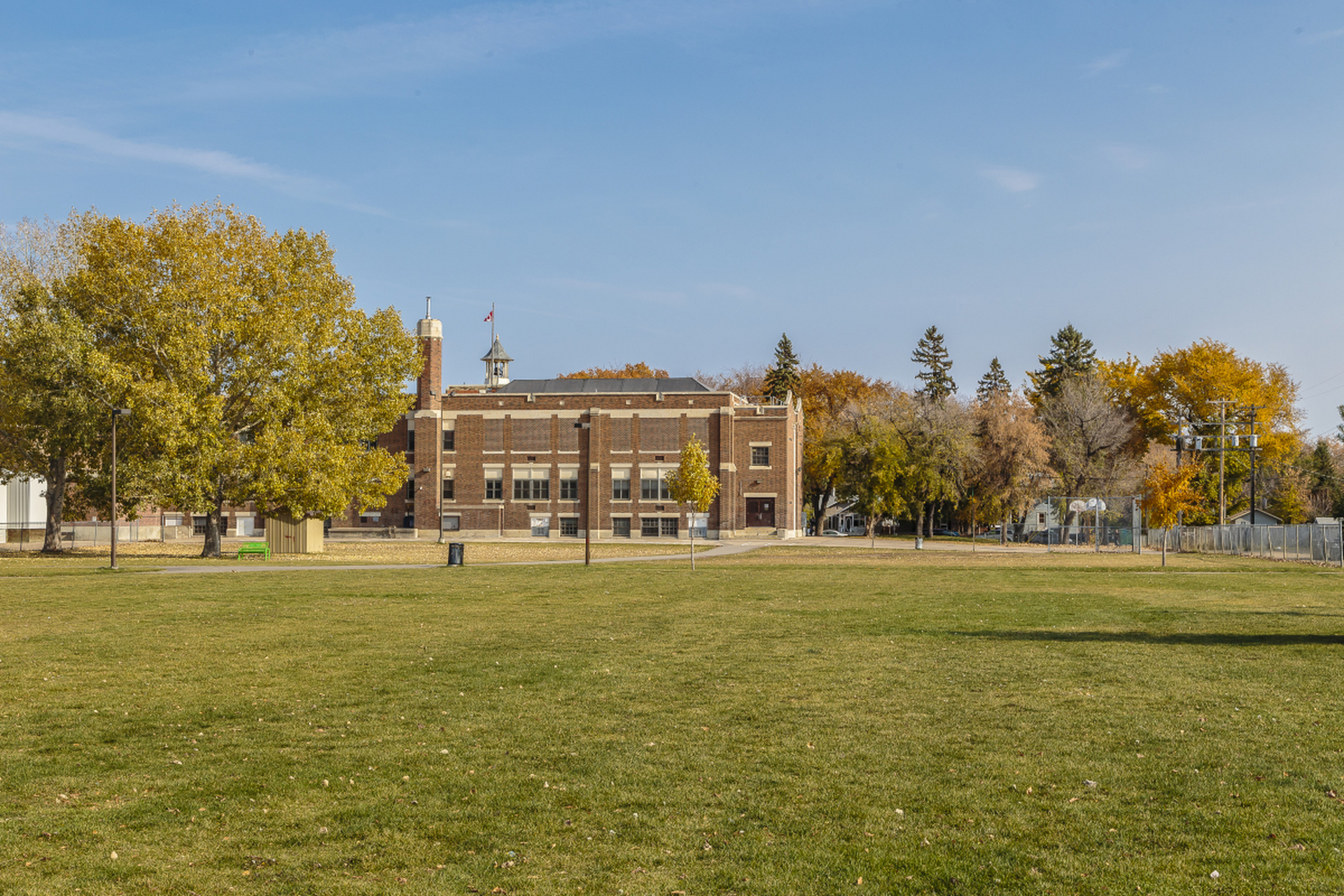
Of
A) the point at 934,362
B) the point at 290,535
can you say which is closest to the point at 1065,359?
the point at 934,362

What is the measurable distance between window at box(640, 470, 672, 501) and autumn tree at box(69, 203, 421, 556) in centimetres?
3841

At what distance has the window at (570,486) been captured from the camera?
89750mm

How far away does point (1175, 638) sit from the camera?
1848 cm

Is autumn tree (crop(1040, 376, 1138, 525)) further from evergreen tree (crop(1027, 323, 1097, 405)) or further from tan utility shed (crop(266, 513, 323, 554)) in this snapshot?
tan utility shed (crop(266, 513, 323, 554))

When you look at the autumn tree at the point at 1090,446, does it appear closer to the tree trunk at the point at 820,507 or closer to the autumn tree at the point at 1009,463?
the autumn tree at the point at 1009,463

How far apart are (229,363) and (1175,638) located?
140 ft

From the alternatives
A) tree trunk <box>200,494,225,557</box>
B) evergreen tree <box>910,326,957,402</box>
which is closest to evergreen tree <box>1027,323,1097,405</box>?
evergreen tree <box>910,326,957,402</box>

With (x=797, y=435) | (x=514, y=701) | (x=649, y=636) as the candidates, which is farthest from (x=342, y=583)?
(x=797, y=435)

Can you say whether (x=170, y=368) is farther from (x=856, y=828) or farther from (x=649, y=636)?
(x=856, y=828)

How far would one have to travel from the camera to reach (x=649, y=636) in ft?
61.0

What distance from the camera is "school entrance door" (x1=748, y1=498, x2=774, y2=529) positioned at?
8769cm

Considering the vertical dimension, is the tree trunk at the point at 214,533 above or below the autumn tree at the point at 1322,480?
below

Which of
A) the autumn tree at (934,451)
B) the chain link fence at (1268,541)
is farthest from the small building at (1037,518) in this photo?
the chain link fence at (1268,541)

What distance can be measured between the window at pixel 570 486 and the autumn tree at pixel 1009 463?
33003mm
